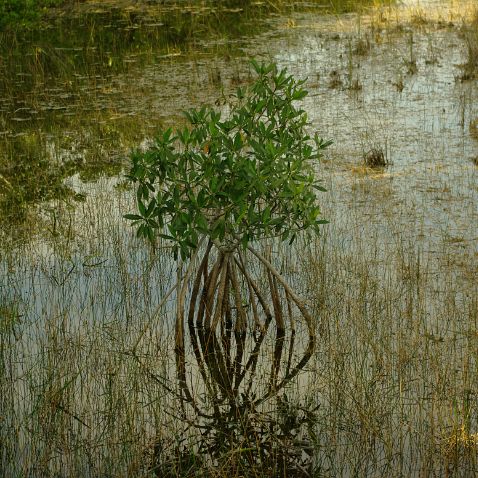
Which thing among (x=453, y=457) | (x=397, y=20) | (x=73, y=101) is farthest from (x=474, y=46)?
(x=453, y=457)

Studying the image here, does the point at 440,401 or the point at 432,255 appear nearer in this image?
the point at 440,401

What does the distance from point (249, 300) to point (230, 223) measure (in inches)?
26.9

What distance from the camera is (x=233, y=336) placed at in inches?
229

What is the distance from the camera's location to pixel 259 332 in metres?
5.81

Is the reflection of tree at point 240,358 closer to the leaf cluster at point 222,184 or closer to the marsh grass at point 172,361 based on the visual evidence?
the marsh grass at point 172,361

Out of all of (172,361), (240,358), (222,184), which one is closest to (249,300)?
(240,358)

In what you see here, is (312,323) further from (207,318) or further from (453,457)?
(453,457)

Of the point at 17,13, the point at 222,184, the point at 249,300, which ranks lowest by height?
the point at 249,300

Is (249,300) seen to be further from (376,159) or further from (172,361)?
(376,159)

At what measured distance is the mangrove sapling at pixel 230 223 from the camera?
207 inches

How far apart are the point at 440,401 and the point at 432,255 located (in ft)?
6.84

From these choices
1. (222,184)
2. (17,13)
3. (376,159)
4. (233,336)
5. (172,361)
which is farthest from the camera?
(17,13)

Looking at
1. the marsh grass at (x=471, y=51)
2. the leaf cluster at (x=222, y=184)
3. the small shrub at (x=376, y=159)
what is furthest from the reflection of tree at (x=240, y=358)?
the marsh grass at (x=471, y=51)

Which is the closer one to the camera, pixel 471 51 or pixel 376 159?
pixel 376 159
